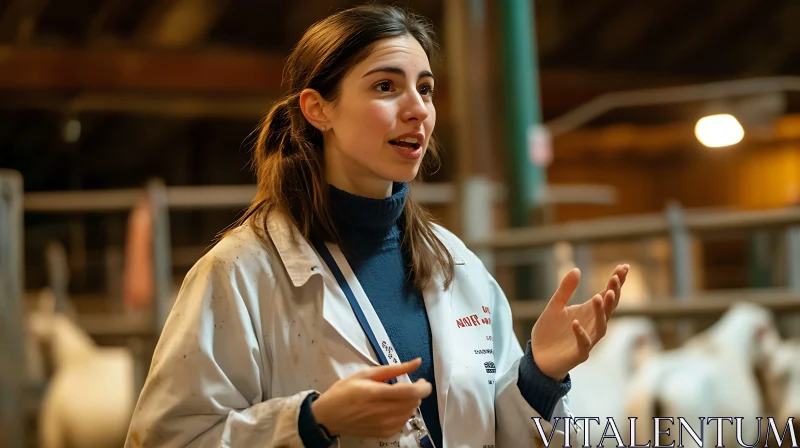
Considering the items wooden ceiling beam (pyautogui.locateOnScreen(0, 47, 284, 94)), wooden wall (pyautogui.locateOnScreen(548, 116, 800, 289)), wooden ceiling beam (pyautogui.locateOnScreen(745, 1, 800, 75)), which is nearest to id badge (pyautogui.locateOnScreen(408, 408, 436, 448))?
wooden ceiling beam (pyautogui.locateOnScreen(0, 47, 284, 94))

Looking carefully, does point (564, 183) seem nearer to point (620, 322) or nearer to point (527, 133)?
point (527, 133)

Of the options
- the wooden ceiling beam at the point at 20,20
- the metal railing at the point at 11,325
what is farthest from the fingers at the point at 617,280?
the wooden ceiling beam at the point at 20,20

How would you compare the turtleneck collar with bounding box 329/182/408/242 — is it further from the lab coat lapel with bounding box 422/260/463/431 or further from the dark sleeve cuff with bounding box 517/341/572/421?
the dark sleeve cuff with bounding box 517/341/572/421

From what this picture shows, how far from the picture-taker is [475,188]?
4.32 meters

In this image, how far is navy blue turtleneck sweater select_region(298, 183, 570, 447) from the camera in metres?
1.39

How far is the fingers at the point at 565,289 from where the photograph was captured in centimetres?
138

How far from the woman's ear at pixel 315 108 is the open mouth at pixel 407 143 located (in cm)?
11

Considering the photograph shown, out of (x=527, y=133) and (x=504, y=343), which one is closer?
(x=504, y=343)

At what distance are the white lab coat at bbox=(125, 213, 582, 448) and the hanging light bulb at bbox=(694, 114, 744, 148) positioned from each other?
2.49 metres

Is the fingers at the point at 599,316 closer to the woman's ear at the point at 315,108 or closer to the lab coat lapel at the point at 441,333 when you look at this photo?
the lab coat lapel at the point at 441,333

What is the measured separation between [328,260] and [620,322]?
2.52 m

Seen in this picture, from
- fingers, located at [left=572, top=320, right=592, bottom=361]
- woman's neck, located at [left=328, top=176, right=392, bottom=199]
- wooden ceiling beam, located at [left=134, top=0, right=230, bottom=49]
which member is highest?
wooden ceiling beam, located at [left=134, top=0, right=230, bottom=49]

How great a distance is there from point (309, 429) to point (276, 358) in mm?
135

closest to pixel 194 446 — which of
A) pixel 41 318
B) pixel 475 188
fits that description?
pixel 475 188
